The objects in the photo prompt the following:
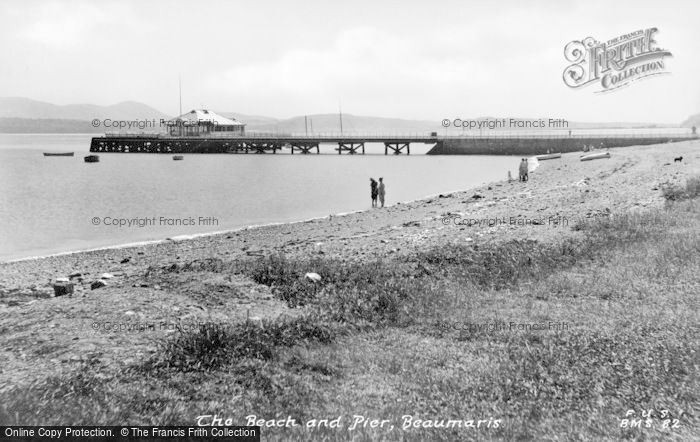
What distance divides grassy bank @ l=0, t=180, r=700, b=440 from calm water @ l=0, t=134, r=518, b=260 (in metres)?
19.4

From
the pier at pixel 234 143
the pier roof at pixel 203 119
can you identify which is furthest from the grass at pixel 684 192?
the pier roof at pixel 203 119

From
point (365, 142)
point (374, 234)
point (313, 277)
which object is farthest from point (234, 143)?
point (313, 277)

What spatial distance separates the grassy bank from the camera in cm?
462

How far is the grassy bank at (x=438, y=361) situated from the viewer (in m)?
4.62

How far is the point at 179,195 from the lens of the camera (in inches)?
1828

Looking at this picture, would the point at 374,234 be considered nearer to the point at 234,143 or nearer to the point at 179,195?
the point at 179,195

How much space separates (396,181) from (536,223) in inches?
1593

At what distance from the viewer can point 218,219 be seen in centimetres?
3225

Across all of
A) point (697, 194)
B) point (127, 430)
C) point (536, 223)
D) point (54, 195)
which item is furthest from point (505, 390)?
point (54, 195)

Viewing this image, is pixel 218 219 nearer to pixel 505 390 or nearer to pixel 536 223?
pixel 536 223

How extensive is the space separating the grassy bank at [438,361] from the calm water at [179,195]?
19401 mm

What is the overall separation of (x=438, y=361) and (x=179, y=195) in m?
43.3

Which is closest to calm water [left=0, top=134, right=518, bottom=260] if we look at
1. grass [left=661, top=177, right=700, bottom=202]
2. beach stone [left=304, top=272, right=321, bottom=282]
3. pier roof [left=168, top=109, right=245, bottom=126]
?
beach stone [left=304, top=272, right=321, bottom=282]

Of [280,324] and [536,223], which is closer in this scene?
[280,324]
